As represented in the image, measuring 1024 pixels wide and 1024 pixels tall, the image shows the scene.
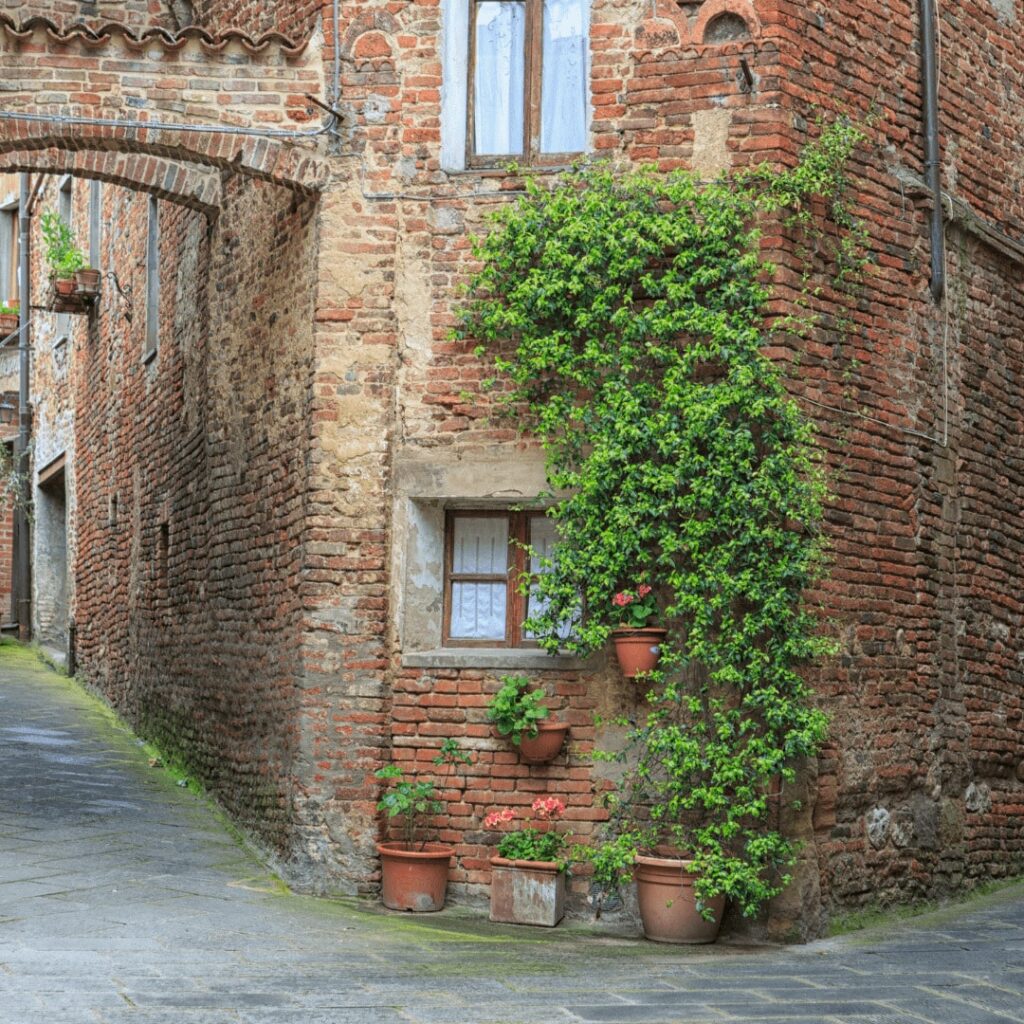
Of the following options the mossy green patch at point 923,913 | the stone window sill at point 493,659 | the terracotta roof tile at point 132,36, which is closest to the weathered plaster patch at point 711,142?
the terracotta roof tile at point 132,36

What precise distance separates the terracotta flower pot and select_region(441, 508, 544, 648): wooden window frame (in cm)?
124

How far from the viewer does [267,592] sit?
965cm

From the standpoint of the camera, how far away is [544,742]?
843cm

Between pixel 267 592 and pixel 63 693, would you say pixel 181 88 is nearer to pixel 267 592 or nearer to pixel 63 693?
pixel 267 592

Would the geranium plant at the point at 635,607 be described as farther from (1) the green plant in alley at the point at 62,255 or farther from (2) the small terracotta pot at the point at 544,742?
(1) the green plant in alley at the point at 62,255

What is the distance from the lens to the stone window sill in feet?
28.1

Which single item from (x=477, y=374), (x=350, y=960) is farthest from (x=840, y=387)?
(x=350, y=960)

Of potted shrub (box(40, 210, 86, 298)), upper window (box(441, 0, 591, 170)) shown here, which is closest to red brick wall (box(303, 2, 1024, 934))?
upper window (box(441, 0, 591, 170))

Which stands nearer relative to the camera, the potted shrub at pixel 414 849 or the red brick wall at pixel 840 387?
the potted shrub at pixel 414 849

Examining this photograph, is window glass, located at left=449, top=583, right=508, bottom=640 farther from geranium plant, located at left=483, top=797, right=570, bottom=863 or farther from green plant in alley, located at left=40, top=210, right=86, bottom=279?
green plant in alley, located at left=40, top=210, right=86, bottom=279

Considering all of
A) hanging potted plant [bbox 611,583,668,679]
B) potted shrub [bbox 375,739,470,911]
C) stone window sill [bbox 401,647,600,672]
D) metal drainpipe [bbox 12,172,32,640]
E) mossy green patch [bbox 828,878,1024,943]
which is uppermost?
metal drainpipe [bbox 12,172,32,640]

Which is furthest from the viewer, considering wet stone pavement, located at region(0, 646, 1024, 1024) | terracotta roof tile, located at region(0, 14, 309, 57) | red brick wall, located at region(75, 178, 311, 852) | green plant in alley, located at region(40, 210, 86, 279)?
green plant in alley, located at region(40, 210, 86, 279)

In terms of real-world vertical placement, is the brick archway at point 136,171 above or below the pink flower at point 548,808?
above

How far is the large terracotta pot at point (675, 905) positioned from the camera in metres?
7.96
